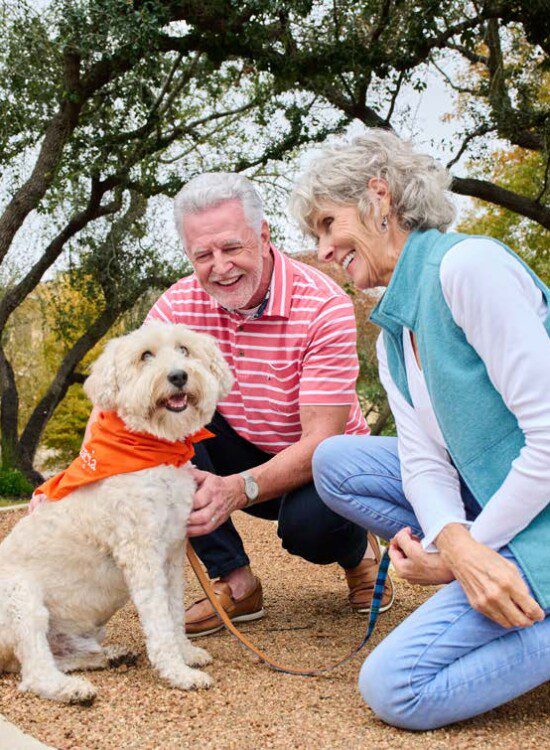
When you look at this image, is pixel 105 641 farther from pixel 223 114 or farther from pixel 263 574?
pixel 223 114

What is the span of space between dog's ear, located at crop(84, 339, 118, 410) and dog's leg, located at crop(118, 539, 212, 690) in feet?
1.88

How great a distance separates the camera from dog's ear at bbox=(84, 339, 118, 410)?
128 inches

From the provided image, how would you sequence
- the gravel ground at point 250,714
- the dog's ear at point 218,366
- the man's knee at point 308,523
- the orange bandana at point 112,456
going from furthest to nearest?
the man's knee at point 308,523 < the dog's ear at point 218,366 < the orange bandana at point 112,456 < the gravel ground at point 250,714

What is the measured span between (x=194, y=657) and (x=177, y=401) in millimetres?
1023

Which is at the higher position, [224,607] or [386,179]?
[386,179]

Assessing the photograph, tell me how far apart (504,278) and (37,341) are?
47.0 ft

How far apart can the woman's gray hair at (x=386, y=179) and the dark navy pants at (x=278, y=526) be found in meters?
1.40

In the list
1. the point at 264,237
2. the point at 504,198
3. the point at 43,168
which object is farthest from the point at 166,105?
the point at 264,237

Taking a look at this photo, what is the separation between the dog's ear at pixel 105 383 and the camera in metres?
3.24

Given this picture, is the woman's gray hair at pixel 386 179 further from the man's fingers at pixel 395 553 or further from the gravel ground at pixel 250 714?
the gravel ground at pixel 250 714

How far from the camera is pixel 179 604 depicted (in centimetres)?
329

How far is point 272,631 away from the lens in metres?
3.84

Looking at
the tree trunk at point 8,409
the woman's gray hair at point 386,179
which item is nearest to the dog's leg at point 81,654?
the woman's gray hair at point 386,179

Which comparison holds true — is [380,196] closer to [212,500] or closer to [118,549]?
[212,500]
